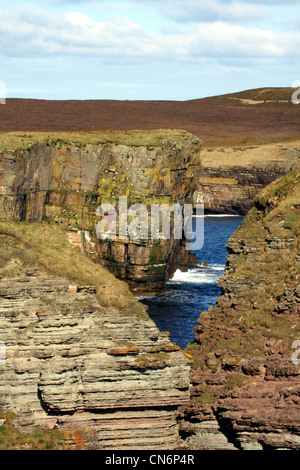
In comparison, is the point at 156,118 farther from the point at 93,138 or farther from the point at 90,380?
the point at 90,380

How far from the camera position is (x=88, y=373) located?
32.3m

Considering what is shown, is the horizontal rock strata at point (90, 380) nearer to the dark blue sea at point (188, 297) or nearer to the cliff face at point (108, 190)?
the dark blue sea at point (188, 297)

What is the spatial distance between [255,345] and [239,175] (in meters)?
123

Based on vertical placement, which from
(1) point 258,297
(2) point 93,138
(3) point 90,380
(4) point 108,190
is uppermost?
(2) point 93,138

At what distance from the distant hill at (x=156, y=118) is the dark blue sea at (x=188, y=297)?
47.1 metres

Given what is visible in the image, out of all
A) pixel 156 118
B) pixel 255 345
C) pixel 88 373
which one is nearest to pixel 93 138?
pixel 255 345

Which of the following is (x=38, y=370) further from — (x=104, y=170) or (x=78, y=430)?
(x=104, y=170)

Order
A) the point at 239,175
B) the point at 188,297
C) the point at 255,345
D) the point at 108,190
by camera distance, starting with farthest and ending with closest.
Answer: the point at 239,175 < the point at 108,190 < the point at 188,297 < the point at 255,345

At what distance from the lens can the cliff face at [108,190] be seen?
77.3m

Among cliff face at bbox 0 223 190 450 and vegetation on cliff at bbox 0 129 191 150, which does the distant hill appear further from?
cliff face at bbox 0 223 190 450

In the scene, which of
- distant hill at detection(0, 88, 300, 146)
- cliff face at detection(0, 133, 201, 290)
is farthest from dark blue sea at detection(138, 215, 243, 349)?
distant hill at detection(0, 88, 300, 146)

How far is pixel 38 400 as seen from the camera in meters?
32.8

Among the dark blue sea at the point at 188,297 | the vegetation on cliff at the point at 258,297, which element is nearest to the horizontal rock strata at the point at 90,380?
the vegetation on cliff at the point at 258,297
